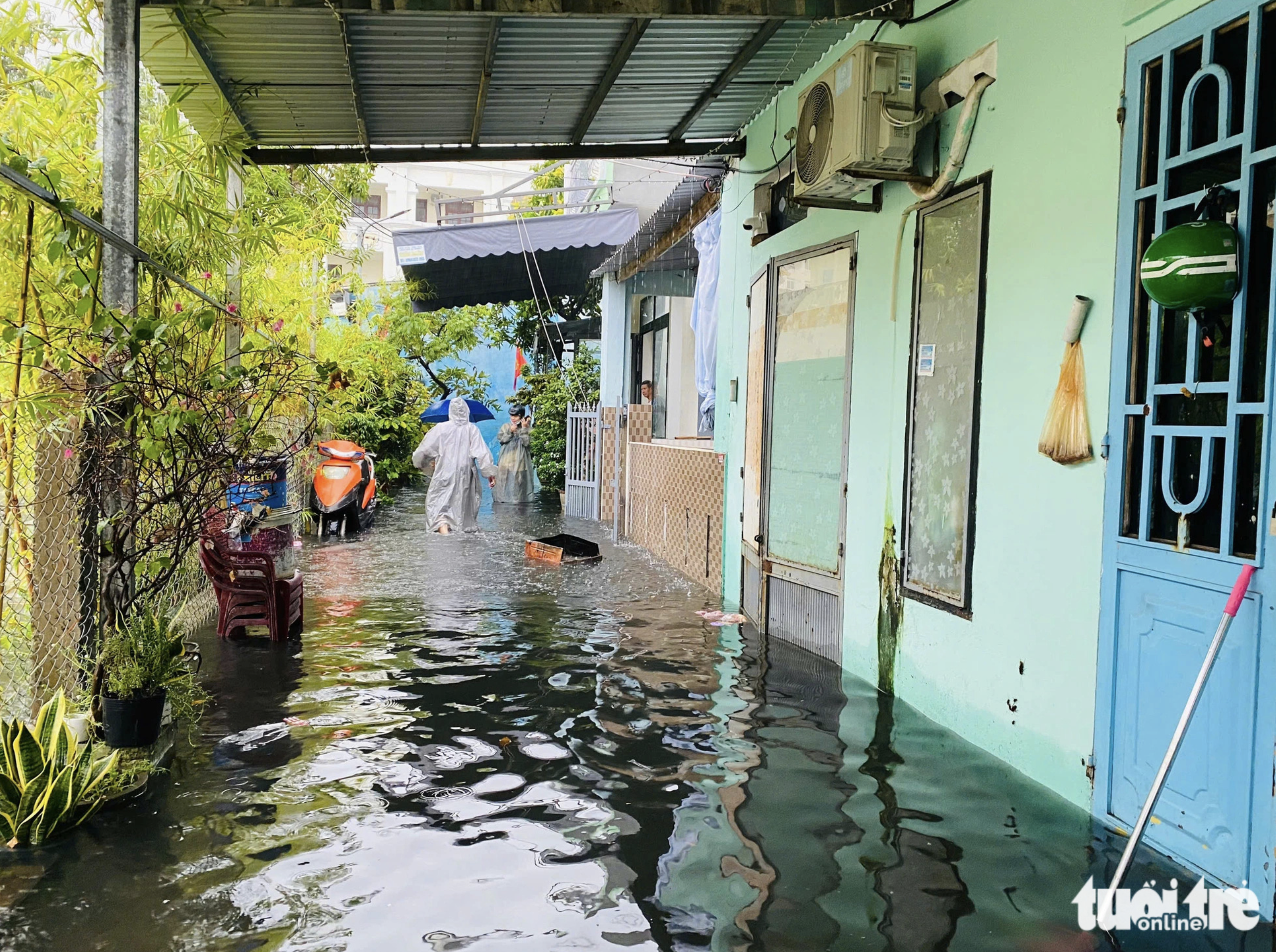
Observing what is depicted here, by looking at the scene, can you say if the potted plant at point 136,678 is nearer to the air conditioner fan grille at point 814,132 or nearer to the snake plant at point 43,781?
the snake plant at point 43,781

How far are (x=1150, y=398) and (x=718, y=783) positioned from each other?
2258 mm

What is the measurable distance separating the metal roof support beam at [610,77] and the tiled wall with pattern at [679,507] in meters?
3.17

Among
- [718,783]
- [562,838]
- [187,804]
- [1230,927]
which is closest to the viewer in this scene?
[1230,927]

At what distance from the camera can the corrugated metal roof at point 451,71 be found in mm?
5789

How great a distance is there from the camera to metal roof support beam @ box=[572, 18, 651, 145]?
5930mm

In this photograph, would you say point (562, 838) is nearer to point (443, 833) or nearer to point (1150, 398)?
point (443, 833)

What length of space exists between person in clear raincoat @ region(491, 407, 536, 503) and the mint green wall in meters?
12.3

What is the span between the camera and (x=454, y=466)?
12.3 m

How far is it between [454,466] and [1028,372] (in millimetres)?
8842

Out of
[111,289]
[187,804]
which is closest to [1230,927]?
[187,804]

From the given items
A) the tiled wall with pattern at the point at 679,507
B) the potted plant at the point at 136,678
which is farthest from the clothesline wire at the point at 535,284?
the potted plant at the point at 136,678

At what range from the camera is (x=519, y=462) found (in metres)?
17.9

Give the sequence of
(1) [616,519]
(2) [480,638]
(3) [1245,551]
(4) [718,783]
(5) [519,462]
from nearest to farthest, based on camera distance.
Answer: (3) [1245,551], (4) [718,783], (2) [480,638], (1) [616,519], (5) [519,462]

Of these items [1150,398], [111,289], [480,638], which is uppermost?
[111,289]
